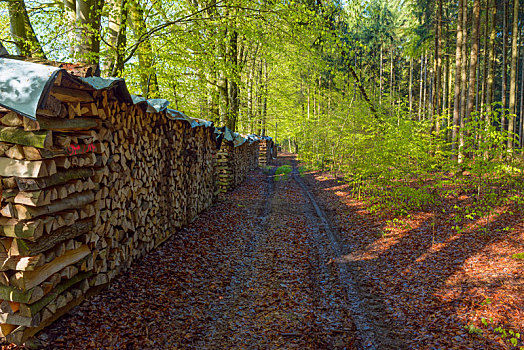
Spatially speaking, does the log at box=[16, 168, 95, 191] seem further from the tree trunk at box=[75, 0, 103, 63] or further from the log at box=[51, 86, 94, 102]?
the tree trunk at box=[75, 0, 103, 63]

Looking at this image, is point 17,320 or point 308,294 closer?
point 17,320

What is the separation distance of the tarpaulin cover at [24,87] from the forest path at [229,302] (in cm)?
239

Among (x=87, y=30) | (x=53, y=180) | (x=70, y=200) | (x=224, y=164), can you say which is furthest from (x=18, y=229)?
(x=224, y=164)

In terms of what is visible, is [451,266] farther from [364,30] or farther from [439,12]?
[364,30]

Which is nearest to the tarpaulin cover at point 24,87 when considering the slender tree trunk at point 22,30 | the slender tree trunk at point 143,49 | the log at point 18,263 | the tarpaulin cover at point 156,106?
the log at point 18,263

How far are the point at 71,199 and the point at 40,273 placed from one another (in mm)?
905

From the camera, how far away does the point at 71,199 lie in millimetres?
4023

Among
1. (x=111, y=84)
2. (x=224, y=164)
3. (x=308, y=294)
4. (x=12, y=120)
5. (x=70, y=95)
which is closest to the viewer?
(x=12, y=120)

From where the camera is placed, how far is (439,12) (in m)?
18.8

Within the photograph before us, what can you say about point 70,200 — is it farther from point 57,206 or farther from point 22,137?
point 22,137

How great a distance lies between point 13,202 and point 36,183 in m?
0.30

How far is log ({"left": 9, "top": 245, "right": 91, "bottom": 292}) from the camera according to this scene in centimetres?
336

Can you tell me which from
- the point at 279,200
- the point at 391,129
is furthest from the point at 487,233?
the point at 279,200

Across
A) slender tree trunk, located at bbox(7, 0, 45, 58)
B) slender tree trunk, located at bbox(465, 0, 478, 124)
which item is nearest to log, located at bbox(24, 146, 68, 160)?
slender tree trunk, located at bbox(7, 0, 45, 58)
